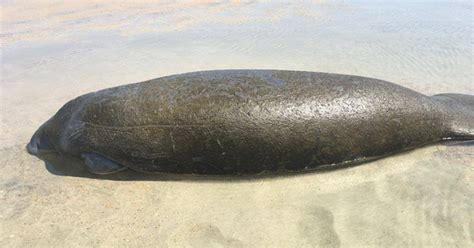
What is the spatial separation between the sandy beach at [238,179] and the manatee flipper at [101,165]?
0.13 meters

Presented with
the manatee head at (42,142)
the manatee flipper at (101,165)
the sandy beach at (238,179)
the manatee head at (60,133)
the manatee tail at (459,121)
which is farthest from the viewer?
the manatee head at (42,142)

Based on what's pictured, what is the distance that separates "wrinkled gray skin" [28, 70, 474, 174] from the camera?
377 centimetres

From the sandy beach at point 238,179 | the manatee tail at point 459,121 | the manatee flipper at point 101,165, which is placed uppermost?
the manatee tail at point 459,121

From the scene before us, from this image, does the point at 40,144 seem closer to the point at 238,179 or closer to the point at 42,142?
the point at 42,142

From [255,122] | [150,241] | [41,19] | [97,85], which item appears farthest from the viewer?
[41,19]

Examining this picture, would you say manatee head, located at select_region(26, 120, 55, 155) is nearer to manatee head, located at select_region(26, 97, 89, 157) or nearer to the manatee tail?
manatee head, located at select_region(26, 97, 89, 157)

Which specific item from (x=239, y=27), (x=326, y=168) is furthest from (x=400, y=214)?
(x=239, y=27)

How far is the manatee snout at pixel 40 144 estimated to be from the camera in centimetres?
448

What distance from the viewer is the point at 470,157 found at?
4191 millimetres

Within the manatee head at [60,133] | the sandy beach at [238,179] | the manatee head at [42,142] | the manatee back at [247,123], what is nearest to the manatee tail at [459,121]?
the sandy beach at [238,179]

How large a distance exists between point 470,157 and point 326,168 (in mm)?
1443

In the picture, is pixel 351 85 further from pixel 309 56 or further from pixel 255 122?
pixel 309 56

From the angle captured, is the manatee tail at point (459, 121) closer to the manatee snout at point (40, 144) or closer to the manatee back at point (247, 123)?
the manatee back at point (247, 123)

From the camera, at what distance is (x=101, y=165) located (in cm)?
399
